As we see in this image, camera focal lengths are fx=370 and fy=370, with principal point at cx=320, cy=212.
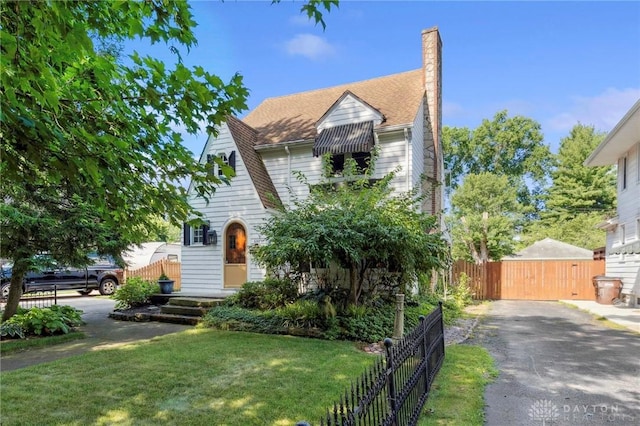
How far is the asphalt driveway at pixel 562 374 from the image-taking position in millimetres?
4160

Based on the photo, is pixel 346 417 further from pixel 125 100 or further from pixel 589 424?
pixel 589 424

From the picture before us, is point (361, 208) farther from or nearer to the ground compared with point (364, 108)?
nearer to the ground

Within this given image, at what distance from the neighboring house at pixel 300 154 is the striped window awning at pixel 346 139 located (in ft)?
0.11

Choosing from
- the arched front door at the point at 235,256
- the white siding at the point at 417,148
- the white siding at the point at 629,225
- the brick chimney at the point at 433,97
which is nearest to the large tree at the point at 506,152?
the white siding at the point at 629,225

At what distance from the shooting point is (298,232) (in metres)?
8.52

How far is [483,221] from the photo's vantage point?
23891 millimetres

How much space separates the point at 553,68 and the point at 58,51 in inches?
481

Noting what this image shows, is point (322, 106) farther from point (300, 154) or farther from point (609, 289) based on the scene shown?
point (609, 289)

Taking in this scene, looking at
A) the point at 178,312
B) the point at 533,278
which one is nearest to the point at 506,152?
the point at 533,278

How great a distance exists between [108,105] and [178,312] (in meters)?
8.76

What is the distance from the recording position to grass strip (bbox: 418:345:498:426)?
3.99 metres

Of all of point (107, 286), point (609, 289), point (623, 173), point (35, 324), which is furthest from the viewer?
point (107, 286)

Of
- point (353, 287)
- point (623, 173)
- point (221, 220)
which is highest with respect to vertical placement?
point (623, 173)

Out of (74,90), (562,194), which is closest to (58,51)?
(74,90)
